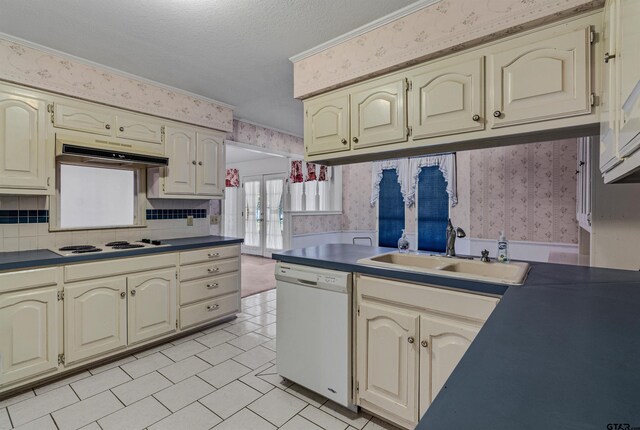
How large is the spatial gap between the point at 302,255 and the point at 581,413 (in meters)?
1.72

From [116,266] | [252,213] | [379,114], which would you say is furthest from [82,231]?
[252,213]

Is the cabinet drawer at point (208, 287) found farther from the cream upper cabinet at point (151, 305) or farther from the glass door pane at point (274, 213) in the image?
the glass door pane at point (274, 213)

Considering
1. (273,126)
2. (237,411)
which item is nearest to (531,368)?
(237,411)

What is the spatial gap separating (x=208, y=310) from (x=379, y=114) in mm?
2540

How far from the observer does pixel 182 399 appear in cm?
205

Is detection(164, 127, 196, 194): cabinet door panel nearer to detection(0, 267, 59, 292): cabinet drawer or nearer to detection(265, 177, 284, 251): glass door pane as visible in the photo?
detection(0, 267, 59, 292): cabinet drawer

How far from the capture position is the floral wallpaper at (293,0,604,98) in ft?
4.98

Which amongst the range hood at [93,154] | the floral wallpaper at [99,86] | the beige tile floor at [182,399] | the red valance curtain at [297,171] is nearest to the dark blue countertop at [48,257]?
the range hood at [93,154]

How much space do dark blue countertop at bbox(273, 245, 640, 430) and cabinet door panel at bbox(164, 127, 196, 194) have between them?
308cm

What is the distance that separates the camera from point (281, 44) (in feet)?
7.66

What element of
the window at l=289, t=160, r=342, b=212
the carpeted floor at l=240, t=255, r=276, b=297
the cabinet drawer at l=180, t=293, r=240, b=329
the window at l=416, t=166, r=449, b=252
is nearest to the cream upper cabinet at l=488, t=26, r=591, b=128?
the cabinet drawer at l=180, t=293, r=240, b=329

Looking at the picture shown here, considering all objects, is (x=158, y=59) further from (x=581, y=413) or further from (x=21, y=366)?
(x=581, y=413)

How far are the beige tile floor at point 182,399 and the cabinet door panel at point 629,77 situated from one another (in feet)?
5.91

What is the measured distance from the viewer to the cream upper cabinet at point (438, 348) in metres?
1.48
